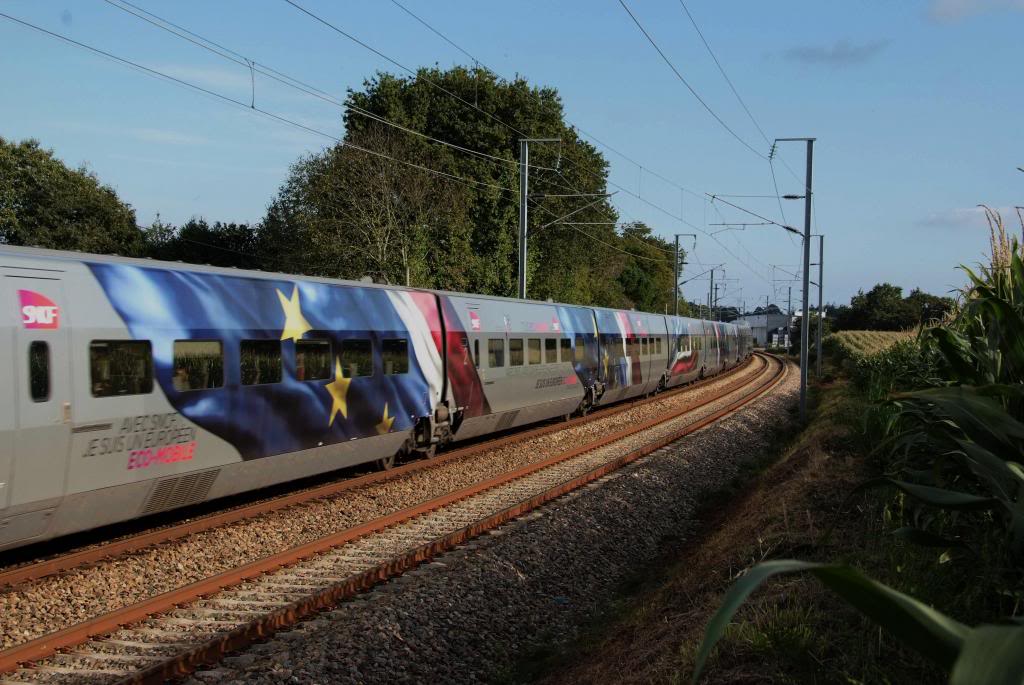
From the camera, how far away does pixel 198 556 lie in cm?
849

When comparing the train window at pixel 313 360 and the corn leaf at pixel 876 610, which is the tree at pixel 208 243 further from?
the corn leaf at pixel 876 610

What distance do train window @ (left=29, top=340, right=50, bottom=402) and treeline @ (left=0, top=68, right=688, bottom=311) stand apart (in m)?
22.2

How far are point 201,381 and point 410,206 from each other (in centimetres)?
2517

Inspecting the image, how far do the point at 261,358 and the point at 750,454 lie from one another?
37.1 feet

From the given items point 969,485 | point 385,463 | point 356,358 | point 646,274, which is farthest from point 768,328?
point 969,485

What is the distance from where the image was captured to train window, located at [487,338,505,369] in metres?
16.7

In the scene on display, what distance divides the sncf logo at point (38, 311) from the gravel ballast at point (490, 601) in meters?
3.54

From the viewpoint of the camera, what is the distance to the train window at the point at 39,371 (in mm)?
7477

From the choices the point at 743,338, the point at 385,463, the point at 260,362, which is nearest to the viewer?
the point at 260,362

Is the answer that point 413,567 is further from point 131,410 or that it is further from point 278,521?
point 131,410

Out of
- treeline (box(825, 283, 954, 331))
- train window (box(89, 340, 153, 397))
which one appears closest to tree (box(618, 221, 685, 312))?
treeline (box(825, 283, 954, 331))

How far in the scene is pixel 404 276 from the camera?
33.3 metres

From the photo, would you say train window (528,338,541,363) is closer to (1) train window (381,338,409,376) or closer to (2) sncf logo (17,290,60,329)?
(1) train window (381,338,409,376)

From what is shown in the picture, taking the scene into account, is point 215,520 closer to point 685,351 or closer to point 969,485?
point 969,485
